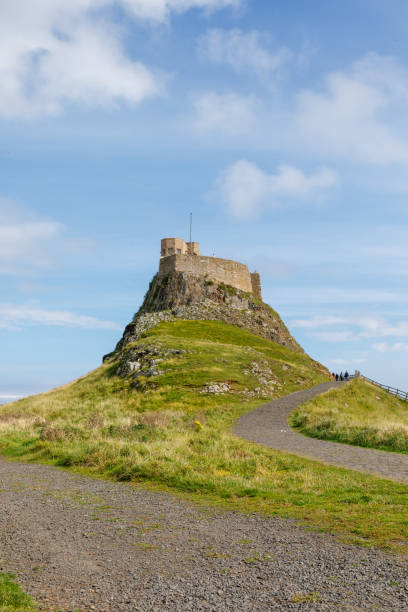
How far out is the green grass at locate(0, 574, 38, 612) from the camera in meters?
7.24

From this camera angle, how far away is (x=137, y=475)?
720 inches

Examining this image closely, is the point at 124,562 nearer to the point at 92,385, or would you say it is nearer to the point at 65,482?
the point at 65,482

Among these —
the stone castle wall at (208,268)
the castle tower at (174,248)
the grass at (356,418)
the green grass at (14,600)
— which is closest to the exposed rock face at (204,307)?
the stone castle wall at (208,268)

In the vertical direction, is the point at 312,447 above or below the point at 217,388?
below

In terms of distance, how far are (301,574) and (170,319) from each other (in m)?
65.6

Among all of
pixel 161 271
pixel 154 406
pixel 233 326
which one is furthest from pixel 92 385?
pixel 161 271

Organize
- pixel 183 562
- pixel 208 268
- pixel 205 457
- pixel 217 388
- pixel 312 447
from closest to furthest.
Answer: pixel 183 562, pixel 205 457, pixel 312 447, pixel 217 388, pixel 208 268

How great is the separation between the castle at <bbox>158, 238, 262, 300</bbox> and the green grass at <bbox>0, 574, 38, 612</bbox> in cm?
7700

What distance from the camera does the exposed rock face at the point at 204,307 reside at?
3034 inches

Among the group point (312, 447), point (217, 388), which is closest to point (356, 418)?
point (312, 447)

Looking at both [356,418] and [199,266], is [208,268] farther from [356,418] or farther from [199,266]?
[356,418]

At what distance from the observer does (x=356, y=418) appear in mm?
36031

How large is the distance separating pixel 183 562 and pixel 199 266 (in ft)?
252

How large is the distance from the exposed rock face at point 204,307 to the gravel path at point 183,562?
61632 mm
